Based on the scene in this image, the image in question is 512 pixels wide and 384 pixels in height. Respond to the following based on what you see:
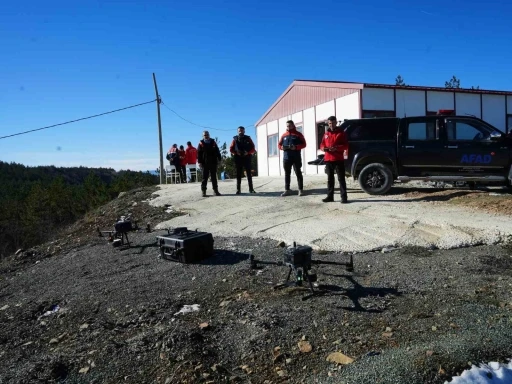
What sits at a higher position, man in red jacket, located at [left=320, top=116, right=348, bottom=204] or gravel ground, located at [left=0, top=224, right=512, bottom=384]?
man in red jacket, located at [left=320, top=116, right=348, bottom=204]

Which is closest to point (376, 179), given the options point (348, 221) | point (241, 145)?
point (348, 221)

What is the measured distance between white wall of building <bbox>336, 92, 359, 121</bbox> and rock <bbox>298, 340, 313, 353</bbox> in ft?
42.7

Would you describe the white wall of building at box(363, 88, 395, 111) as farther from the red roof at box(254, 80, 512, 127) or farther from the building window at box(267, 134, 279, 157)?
the building window at box(267, 134, 279, 157)

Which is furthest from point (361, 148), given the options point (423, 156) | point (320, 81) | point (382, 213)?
point (320, 81)

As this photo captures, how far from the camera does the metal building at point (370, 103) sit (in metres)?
15.7

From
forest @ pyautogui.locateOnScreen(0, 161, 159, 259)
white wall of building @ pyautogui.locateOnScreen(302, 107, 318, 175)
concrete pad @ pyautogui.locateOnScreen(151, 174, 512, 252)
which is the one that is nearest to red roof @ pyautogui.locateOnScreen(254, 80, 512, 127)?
white wall of building @ pyautogui.locateOnScreen(302, 107, 318, 175)

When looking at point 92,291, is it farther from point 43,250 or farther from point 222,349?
point 43,250

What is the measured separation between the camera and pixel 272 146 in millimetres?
23859

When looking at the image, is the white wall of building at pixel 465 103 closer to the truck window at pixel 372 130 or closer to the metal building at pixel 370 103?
the metal building at pixel 370 103

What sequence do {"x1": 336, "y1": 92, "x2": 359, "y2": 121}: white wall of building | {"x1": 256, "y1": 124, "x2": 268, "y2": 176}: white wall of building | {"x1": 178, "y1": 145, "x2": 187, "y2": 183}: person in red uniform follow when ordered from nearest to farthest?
1. {"x1": 336, "y1": 92, "x2": 359, "y2": 121}: white wall of building
2. {"x1": 178, "y1": 145, "x2": 187, "y2": 183}: person in red uniform
3. {"x1": 256, "y1": 124, "x2": 268, "y2": 176}: white wall of building

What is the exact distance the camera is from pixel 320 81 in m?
18.5

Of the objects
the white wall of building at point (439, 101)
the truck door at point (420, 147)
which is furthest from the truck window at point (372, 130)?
Answer: the white wall of building at point (439, 101)

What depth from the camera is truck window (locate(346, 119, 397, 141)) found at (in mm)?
9984

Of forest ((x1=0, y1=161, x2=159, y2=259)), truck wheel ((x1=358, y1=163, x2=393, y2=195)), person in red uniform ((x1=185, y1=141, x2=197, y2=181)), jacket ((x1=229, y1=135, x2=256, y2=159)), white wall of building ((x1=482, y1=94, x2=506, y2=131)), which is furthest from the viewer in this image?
forest ((x1=0, y1=161, x2=159, y2=259))
